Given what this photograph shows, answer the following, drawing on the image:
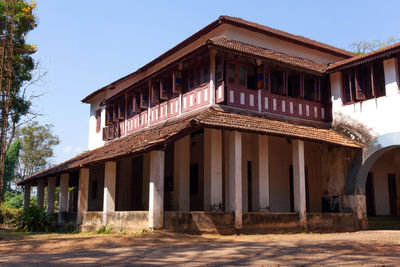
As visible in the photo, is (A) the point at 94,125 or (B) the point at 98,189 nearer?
(B) the point at 98,189

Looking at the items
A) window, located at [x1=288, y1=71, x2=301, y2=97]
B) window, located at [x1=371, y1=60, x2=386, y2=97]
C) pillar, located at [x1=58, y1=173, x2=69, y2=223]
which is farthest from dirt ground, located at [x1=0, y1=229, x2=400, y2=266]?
pillar, located at [x1=58, y1=173, x2=69, y2=223]

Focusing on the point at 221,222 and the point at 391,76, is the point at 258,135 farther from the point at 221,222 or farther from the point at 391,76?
the point at 391,76

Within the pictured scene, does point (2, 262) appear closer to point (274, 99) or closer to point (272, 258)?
point (272, 258)

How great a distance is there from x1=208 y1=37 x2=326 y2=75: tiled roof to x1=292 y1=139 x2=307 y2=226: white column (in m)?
2.72

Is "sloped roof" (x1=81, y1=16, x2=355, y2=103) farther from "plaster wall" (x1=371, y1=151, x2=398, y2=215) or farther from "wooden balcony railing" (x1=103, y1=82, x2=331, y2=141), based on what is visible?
"plaster wall" (x1=371, y1=151, x2=398, y2=215)

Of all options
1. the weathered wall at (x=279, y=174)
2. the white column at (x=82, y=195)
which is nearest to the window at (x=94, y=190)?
the white column at (x=82, y=195)

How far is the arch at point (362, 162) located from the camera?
521 inches

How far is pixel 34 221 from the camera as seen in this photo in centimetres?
1639

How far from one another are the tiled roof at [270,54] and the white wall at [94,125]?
9.98 metres

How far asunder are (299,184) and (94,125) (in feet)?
43.9

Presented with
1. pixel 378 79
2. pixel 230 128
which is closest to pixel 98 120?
pixel 230 128

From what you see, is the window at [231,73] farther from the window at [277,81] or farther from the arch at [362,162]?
the arch at [362,162]

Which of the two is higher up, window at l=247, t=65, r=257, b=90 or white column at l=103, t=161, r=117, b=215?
window at l=247, t=65, r=257, b=90

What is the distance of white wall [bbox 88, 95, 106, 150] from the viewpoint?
830 inches
